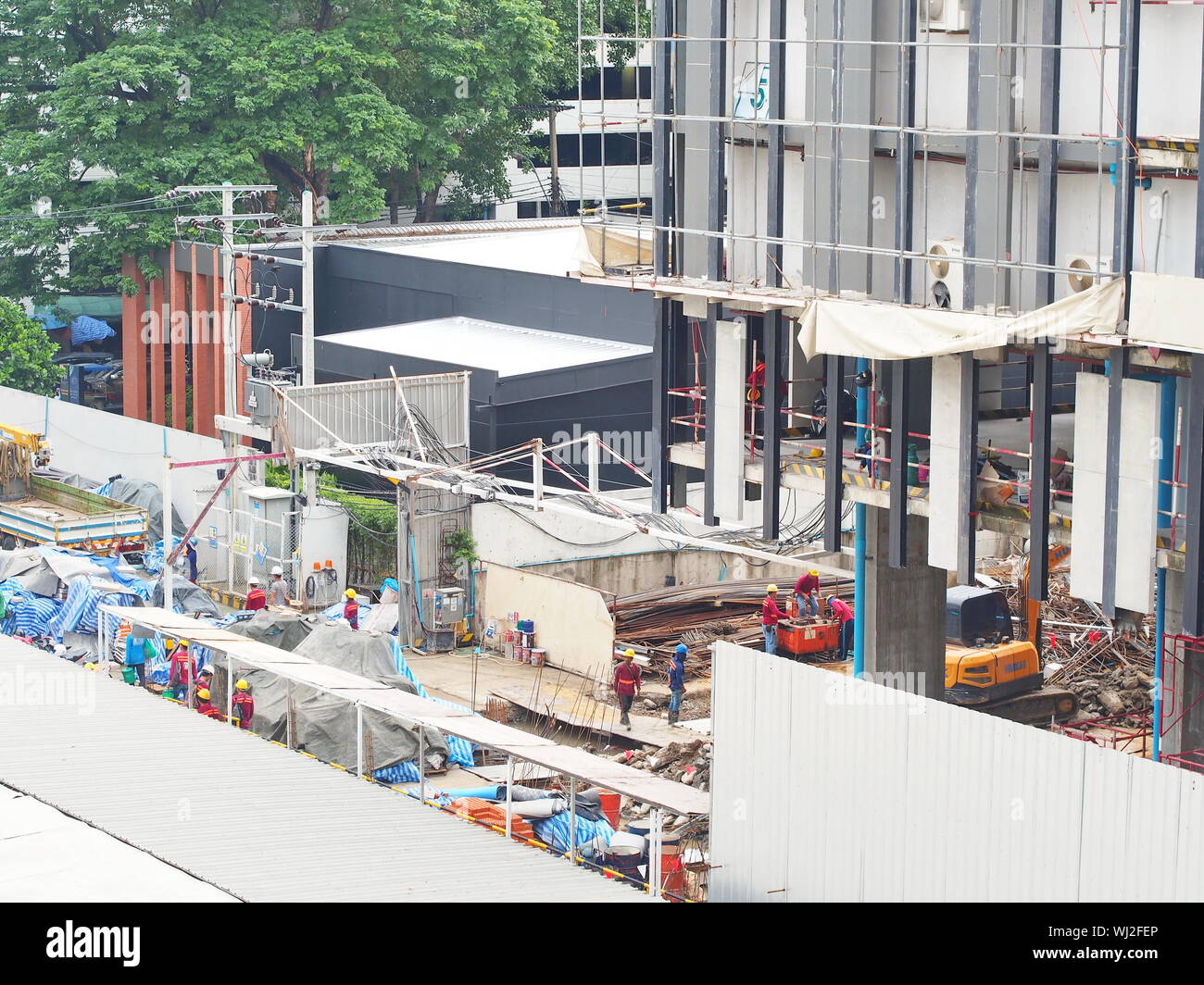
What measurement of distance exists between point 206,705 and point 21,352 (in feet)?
84.5

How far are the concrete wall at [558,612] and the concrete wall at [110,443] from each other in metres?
7.98

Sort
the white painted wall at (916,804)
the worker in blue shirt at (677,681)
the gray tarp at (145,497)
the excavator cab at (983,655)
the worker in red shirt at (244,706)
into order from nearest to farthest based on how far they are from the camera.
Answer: the white painted wall at (916,804), the worker in red shirt at (244,706), the excavator cab at (983,655), the worker in blue shirt at (677,681), the gray tarp at (145,497)

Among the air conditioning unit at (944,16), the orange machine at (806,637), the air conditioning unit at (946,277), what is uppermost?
the air conditioning unit at (944,16)

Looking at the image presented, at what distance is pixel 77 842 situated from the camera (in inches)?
721

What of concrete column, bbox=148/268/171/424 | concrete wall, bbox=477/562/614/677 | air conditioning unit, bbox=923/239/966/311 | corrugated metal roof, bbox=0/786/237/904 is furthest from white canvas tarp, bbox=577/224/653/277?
concrete column, bbox=148/268/171/424

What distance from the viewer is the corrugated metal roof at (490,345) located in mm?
38656

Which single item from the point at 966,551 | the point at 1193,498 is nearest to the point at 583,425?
the point at 966,551

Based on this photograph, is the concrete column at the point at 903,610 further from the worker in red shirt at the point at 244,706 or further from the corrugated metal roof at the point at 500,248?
the corrugated metal roof at the point at 500,248

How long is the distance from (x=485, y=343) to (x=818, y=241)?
18510mm

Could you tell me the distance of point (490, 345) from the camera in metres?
40.9

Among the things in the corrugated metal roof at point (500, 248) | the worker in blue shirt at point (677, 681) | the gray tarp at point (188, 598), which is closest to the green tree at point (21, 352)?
the corrugated metal roof at point (500, 248)

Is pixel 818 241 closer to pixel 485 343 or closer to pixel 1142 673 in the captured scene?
pixel 1142 673

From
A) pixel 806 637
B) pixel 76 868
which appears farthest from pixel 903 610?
pixel 76 868

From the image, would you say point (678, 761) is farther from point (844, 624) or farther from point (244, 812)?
point (244, 812)
